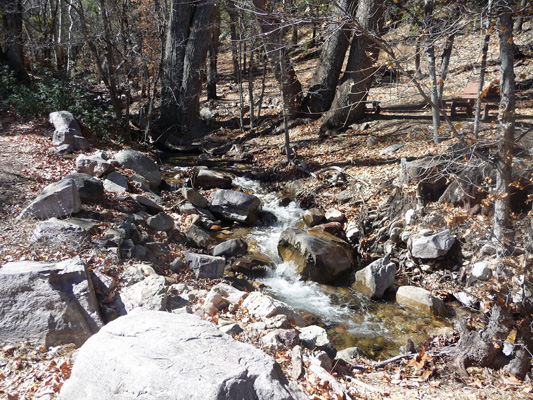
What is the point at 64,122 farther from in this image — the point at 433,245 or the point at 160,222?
the point at 433,245

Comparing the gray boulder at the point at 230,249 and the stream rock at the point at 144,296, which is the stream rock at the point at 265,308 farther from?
the gray boulder at the point at 230,249

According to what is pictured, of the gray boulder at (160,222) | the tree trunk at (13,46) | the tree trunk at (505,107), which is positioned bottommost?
the gray boulder at (160,222)

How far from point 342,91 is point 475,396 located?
1029 centimetres

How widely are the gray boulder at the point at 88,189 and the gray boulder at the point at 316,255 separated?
3.61m

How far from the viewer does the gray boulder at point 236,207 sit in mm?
9984

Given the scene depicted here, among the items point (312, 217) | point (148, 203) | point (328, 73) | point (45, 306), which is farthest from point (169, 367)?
point (328, 73)

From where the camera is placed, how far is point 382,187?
964 centimetres

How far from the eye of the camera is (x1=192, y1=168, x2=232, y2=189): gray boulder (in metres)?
11.6

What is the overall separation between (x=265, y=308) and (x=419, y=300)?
118 inches

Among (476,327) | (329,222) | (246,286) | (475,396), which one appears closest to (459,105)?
(329,222)

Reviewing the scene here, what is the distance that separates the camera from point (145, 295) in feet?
17.5

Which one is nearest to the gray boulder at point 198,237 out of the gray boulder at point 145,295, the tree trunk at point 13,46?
the gray boulder at point 145,295

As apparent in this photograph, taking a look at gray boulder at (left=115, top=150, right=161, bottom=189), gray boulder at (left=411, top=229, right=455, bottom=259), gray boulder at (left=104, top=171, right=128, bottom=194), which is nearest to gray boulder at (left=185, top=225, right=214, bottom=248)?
gray boulder at (left=104, top=171, right=128, bottom=194)

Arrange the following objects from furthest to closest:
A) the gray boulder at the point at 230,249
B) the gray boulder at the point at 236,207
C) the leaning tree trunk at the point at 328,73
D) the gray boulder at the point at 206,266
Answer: the leaning tree trunk at the point at 328,73 < the gray boulder at the point at 236,207 < the gray boulder at the point at 230,249 < the gray boulder at the point at 206,266
